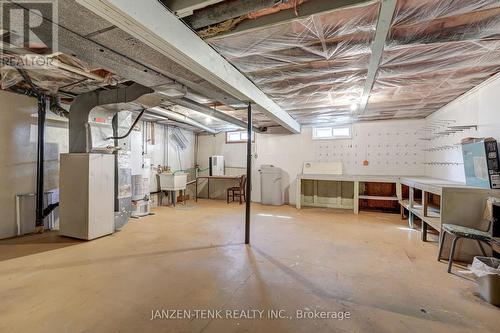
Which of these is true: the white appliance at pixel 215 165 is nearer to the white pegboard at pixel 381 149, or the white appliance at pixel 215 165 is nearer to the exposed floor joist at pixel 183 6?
the white pegboard at pixel 381 149

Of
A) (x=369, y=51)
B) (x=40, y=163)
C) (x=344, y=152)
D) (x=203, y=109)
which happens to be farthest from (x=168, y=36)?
(x=344, y=152)

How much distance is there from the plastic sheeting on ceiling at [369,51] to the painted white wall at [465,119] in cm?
18

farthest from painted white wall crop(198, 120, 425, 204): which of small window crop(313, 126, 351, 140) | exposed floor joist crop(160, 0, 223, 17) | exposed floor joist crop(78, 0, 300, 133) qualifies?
exposed floor joist crop(160, 0, 223, 17)

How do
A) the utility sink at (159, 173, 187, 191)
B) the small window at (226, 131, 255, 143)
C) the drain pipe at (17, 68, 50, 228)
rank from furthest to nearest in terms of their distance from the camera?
the small window at (226, 131, 255, 143)
the utility sink at (159, 173, 187, 191)
the drain pipe at (17, 68, 50, 228)

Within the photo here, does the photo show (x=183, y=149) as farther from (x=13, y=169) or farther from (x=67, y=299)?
(x=67, y=299)

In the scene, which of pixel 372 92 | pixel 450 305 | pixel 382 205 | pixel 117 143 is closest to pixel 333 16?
pixel 372 92

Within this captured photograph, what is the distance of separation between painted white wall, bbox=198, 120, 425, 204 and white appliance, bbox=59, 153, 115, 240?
4286mm

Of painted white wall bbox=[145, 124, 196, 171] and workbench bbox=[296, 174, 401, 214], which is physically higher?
painted white wall bbox=[145, 124, 196, 171]

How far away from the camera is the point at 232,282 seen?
2328mm

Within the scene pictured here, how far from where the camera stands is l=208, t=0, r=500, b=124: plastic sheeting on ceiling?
177cm

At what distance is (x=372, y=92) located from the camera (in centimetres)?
363

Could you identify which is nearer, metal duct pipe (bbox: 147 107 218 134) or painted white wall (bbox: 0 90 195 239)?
painted white wall (bbox: 0 90 195 239)

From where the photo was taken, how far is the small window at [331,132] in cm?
625

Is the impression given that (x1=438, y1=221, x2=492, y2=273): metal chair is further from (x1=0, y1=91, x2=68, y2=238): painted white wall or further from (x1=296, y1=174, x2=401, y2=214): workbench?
(x1=0, y1=91, x2=68, y2=238): painted white wall
